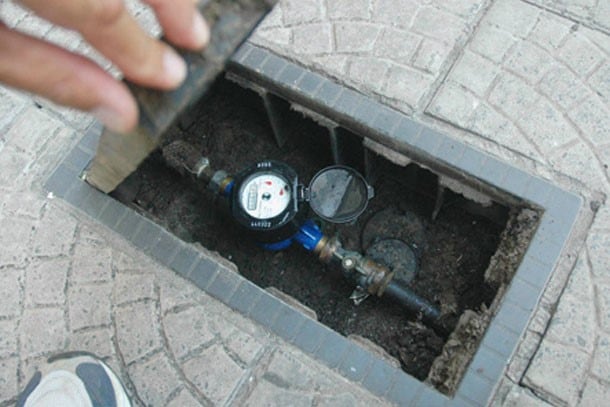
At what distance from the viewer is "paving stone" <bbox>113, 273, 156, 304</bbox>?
94.8 inches

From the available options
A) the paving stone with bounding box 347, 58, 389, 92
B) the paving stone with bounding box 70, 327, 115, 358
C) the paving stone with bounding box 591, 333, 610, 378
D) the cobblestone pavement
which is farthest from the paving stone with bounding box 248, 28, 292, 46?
the paving stone with bounding box 591, 333, 610, 378

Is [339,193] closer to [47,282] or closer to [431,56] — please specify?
[431,56]

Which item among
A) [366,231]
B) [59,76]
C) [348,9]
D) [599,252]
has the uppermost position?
[348,9]

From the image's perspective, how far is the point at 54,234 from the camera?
2547 mm

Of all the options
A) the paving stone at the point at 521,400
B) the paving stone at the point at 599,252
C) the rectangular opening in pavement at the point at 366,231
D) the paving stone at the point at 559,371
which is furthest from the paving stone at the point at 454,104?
the paving stone at the point at 521,400

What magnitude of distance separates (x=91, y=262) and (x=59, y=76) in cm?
147

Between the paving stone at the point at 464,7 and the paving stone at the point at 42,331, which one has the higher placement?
the paving stone at the point at 464,7

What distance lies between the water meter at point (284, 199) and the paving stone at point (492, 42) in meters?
0.81

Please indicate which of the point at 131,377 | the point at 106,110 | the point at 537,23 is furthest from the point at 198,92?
the point at 537,23

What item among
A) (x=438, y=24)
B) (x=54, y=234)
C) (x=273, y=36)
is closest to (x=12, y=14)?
(x=54, y=234)

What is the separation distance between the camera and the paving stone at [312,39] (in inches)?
109

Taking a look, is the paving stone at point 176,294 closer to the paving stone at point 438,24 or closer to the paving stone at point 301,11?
the paving stone at point 301,11

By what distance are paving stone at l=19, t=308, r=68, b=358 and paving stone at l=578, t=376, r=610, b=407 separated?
2.00 meters

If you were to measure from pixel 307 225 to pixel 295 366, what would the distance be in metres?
0.75
